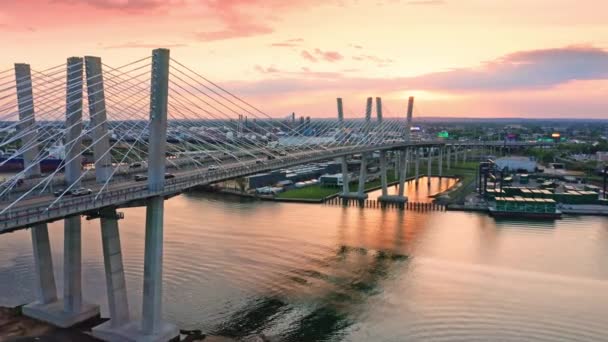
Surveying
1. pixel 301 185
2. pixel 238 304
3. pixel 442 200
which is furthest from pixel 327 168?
pixel 238 304

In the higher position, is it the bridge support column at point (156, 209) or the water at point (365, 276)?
the bridge support column at point (156, 209)

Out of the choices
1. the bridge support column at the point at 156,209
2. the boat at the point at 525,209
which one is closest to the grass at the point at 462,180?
the boat at the point at 525,209

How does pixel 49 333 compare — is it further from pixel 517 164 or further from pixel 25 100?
pixel 517 164

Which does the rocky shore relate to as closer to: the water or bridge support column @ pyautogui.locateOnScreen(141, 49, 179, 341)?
the water

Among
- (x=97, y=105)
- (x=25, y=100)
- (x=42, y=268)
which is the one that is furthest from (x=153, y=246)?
(x=25, y=100)

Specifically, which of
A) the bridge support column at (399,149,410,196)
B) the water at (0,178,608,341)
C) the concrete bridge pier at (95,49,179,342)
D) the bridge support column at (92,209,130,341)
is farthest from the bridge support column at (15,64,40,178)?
the bridge support column at (399,149,410,196)

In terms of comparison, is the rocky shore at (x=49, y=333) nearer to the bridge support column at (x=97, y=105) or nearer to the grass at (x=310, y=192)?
the bridge support column at (x=97, y=105)
